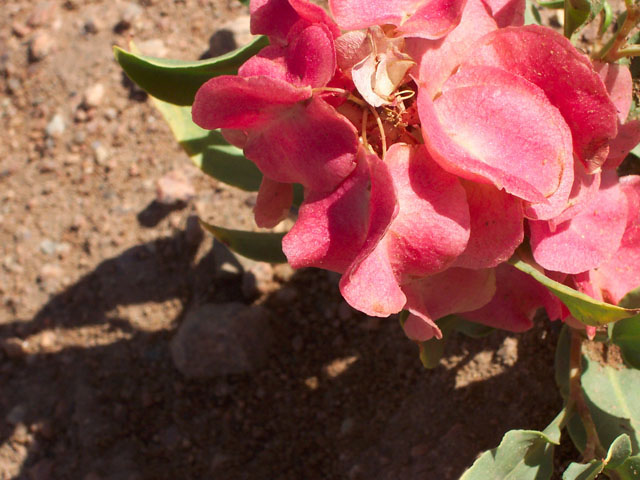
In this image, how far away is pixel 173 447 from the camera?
143 cm

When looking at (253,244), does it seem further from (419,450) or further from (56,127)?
(56,127)

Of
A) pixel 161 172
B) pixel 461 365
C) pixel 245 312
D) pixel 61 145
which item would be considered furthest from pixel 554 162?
pixel 61 145

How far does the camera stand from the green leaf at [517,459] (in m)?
0.84

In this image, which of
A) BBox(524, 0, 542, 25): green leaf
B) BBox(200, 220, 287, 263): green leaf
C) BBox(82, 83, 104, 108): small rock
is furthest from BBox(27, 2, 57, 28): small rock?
BBox(524, 0, 542, 25): green leaf

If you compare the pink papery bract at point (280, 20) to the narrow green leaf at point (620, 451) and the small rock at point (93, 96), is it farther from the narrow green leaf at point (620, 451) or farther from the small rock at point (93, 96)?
the small rock at point (93, 96)

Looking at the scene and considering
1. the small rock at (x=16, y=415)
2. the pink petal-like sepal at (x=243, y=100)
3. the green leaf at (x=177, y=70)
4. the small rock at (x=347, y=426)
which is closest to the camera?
the pink petal-like sepal at (x=243, y=100)

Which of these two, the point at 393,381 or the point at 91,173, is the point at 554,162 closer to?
the point at 393,381

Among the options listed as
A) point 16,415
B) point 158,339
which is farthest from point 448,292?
point 16,415

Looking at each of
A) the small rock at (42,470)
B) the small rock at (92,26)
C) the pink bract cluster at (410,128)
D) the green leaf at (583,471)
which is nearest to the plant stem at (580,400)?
the green leaf at (583,471)

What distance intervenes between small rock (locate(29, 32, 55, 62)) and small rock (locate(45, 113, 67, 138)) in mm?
222

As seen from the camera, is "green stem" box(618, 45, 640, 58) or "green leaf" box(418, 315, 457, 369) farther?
"green leaf" box(418, 315, 457, 369)

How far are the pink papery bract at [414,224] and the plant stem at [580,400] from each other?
0.44 metres

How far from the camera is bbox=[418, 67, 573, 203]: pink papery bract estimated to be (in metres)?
0.66

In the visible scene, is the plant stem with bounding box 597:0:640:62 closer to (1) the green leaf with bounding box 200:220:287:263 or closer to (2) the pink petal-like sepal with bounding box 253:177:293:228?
(2) the pink petal-like sepal with bounding box 253:177:293:228
